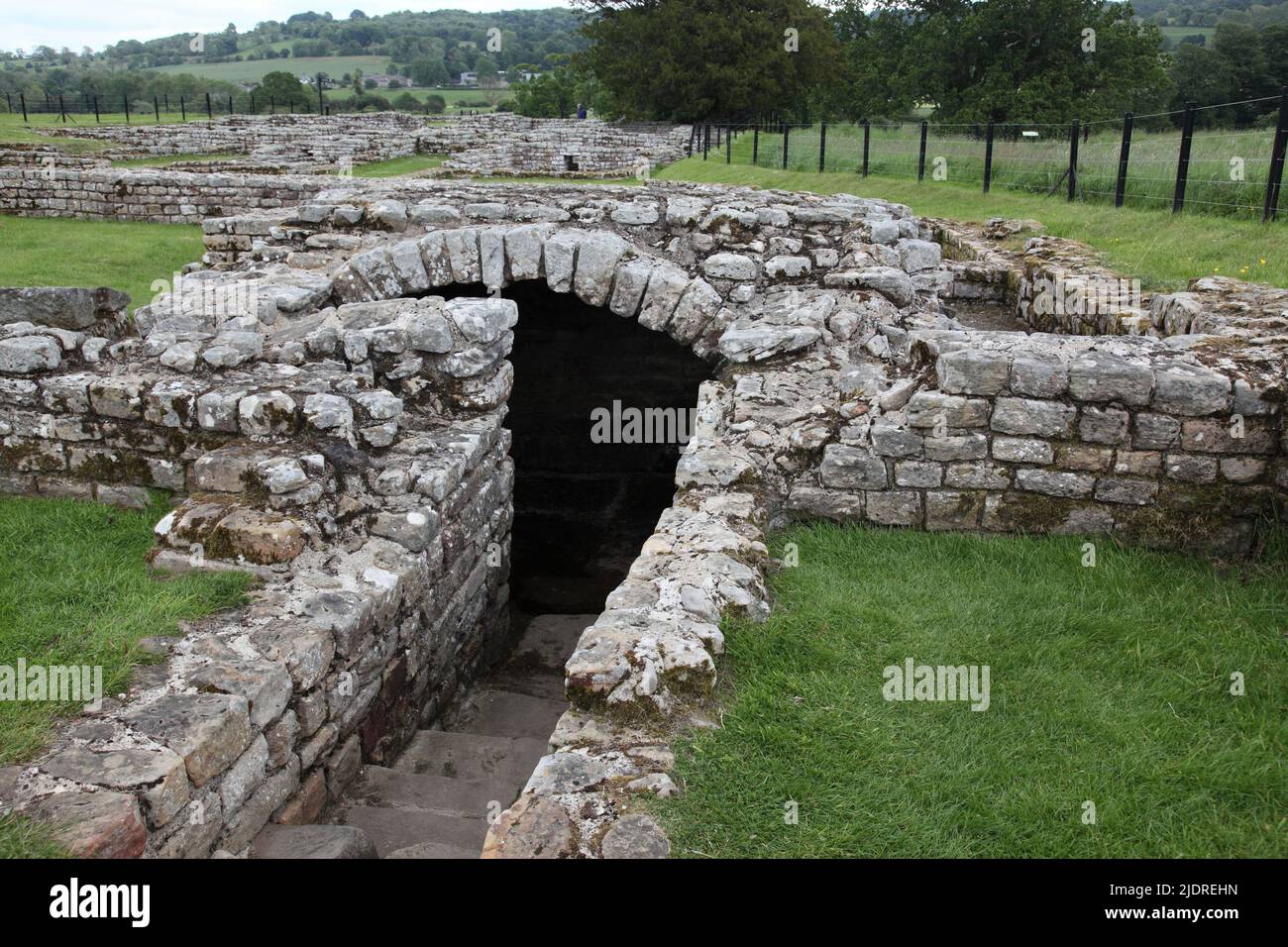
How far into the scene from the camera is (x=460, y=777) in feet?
16.5

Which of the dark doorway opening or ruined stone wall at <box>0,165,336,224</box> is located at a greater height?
ruined stone wall at <box>0,165,336,224</box>

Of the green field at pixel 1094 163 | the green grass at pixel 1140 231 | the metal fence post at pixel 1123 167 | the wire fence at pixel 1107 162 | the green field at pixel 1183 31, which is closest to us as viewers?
the green grass at pixel 1140 231

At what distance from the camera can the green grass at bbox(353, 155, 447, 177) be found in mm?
22641

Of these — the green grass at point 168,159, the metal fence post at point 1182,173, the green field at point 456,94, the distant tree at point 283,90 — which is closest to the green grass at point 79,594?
the metal fence post at point 1182,173

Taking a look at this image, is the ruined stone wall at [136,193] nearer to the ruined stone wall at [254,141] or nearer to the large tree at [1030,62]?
the ruined stone wall at [254,141]

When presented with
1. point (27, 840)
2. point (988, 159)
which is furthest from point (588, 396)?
point (27, 840)

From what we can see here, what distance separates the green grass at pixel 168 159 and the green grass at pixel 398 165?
3413 millimetres

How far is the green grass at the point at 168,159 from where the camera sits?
22.7 m

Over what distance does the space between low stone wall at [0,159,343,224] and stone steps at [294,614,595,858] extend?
12.4 metres

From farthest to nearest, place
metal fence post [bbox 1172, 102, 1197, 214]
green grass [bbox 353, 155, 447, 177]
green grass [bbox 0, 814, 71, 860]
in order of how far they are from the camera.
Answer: green grass [bbox 353, 155, 447, 177] → metal fence post [bbox 1172, 102, 1197, 214] → green grass [bbox 0, 814, 71, 860]

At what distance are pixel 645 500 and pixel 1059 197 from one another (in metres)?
8.39

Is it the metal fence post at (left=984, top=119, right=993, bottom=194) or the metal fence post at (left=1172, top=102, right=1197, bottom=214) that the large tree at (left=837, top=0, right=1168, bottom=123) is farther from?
the metal fence post at (left=1172, top=102, right=1197, bottom=214)

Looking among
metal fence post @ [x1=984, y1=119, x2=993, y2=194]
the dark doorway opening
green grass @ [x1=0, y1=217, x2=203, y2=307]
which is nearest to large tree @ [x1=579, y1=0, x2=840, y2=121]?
metal fence post @ [x1=984, y1=119, x2=993, y2=194]

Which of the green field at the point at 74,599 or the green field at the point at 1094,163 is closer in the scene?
the green field at the point at 74,599
